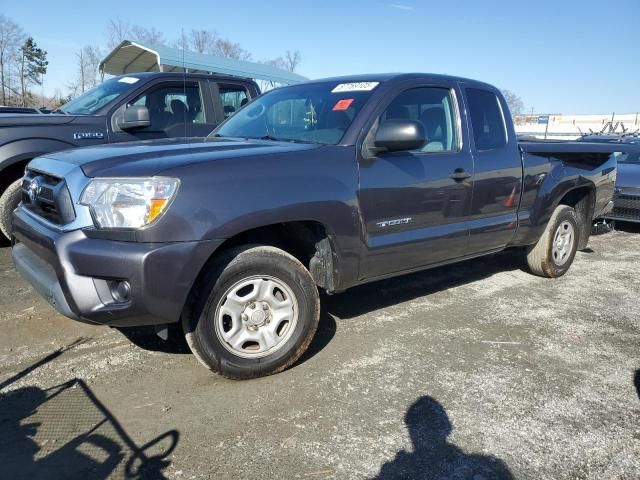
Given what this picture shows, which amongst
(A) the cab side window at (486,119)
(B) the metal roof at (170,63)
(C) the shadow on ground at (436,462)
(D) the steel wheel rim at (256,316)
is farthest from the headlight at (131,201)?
(B) the metal roof at (170,63)

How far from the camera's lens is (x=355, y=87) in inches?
143

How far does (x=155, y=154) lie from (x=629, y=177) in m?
7.95

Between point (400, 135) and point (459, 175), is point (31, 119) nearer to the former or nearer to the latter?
point (400, 135)

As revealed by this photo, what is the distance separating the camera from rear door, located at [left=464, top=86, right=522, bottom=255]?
4.00 meters

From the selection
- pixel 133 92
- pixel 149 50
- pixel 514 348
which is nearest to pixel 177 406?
pixel 514 348

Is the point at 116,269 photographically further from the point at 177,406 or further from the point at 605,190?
the point at 605,190

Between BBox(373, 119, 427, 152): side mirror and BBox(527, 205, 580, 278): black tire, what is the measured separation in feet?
8.15

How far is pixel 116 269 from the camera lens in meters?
2.46

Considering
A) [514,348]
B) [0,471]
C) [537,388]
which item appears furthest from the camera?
[514,348]

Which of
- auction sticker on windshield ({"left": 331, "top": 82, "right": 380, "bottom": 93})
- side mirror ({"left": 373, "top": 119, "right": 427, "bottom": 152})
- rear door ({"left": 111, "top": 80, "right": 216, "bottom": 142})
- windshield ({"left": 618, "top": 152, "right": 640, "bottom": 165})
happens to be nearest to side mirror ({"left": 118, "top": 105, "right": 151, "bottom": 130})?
rear door ({"left": 111, "top": 80, "right": 216, "bottom": 142})

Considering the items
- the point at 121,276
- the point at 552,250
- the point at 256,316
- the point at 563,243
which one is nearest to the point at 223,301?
the point at 256,316

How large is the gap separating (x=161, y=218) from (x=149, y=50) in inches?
464

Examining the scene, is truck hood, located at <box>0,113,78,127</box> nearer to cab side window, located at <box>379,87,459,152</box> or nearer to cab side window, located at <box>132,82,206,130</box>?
cab side window, located at <box>132,82,206,130</box>

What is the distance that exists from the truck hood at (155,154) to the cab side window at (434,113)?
38.5 inches
